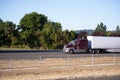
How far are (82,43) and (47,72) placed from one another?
23.1 meters

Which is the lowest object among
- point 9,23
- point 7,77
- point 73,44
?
point 7,77

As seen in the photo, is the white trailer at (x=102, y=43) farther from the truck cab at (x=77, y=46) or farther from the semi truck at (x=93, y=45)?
the truck cab at (x=77, y=46)

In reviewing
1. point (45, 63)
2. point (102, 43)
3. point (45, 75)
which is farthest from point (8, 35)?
point (45, 75)

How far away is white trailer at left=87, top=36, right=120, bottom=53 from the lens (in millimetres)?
45281

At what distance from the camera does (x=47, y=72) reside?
2139cm

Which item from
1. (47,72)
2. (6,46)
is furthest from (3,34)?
(47,72)

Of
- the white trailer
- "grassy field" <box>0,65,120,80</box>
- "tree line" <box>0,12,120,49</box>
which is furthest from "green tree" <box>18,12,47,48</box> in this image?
"grassy field" <box>0,65,120,80</box>

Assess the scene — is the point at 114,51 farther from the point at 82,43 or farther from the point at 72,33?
the point at 72,33

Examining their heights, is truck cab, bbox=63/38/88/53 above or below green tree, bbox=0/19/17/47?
below

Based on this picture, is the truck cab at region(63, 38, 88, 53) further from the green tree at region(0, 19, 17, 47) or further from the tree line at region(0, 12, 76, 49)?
the green tree at region(0, 19, 17, 47)

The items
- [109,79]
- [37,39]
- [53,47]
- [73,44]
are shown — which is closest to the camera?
[109,79]

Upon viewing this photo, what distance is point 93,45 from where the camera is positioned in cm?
4519

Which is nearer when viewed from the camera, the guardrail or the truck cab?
the guardrail

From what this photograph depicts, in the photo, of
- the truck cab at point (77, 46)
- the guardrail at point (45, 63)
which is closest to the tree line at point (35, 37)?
the truck cab at point (77, 46)
